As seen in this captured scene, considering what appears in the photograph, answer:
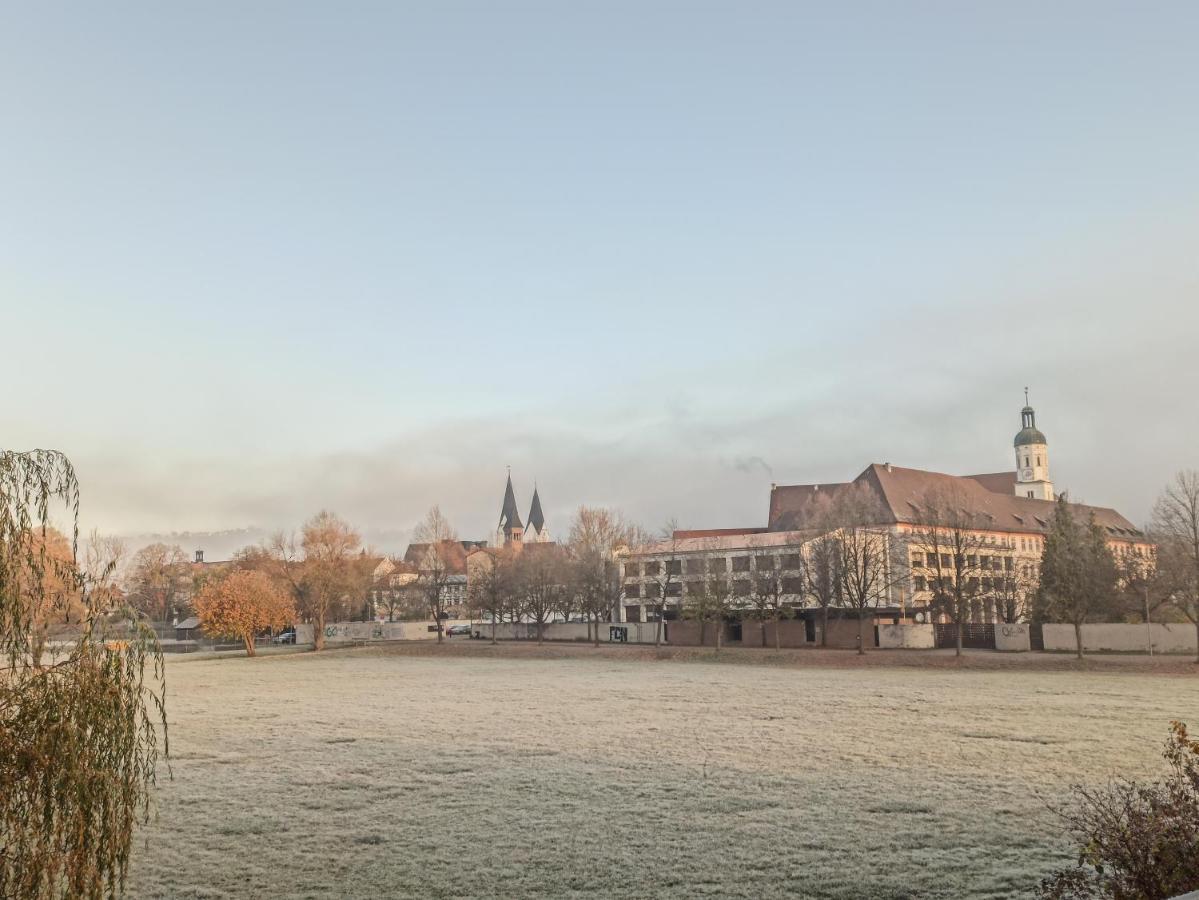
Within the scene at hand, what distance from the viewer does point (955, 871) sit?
14336 millimetres

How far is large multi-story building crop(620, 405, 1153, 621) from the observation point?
87875mm

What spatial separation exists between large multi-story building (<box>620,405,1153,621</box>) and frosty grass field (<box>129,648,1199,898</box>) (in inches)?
1785

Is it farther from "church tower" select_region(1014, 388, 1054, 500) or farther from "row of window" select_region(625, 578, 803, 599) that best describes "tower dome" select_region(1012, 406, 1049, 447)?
"row of window" select_region(625, 578, 803, 599)

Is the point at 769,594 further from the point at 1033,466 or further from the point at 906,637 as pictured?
the point at 1033,466

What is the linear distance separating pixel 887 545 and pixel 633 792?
72588 mm

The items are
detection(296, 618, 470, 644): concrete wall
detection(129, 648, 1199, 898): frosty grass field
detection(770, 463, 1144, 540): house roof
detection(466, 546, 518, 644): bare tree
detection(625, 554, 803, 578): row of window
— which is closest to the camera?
detection(129, 648, 1199, 898): frosty grass field

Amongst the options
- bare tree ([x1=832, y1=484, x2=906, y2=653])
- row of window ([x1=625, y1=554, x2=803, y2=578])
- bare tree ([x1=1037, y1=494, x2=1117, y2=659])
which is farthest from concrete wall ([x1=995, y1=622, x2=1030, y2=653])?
row of window ([x1=625, y1=554, x2=803, y2=578])

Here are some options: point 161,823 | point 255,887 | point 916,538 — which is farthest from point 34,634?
point 916,538

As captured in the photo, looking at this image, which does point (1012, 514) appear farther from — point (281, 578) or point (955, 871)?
point (955, 871)

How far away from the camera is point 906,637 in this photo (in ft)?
249

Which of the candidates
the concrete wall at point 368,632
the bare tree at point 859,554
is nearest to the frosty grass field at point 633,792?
the bare tree at point 859,554

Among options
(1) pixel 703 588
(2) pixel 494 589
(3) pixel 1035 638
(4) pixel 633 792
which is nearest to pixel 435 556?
(2) pixel 494 589

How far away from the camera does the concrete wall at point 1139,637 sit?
66125 mm

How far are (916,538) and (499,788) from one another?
304 feet
